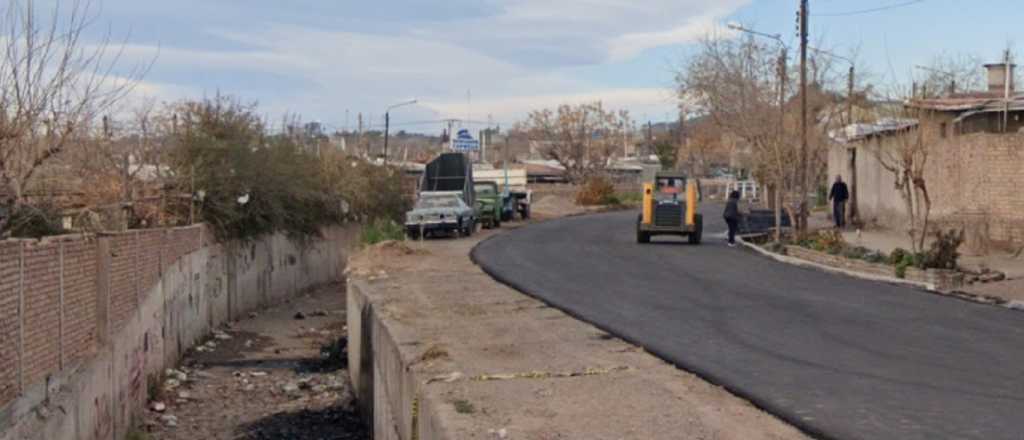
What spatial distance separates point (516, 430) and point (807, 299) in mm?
11396

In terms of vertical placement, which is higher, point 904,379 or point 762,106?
point 762,106

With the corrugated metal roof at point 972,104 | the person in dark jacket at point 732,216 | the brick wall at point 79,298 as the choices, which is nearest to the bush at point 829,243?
the corrugated metal roof at point 972,104

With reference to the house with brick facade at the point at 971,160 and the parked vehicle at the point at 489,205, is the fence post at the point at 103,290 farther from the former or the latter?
the parked vehicle at the point at 489,205

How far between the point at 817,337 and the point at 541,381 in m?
4.46

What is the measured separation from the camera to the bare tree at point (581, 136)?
4269 inches

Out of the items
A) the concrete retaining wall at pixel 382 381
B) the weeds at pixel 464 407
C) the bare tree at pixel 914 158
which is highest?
the bare tree at pixel 914 158

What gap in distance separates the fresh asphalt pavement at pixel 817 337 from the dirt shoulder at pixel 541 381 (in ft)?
1.25

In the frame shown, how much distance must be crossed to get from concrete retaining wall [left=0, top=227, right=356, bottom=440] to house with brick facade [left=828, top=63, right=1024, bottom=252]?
15508 millimetres

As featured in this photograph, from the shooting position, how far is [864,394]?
10805 millimetres

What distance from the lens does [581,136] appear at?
109125 mm

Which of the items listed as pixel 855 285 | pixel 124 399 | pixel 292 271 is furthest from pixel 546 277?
pixel 292 271

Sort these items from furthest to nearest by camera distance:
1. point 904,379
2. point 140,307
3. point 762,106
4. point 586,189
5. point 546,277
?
1. point 586,189
2. point 762,106
3. point 546,277
4. point 140,307
5. point 904,379

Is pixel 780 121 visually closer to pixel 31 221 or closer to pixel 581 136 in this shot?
pixel 31 221

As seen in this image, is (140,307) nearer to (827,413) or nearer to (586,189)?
(827,413)
